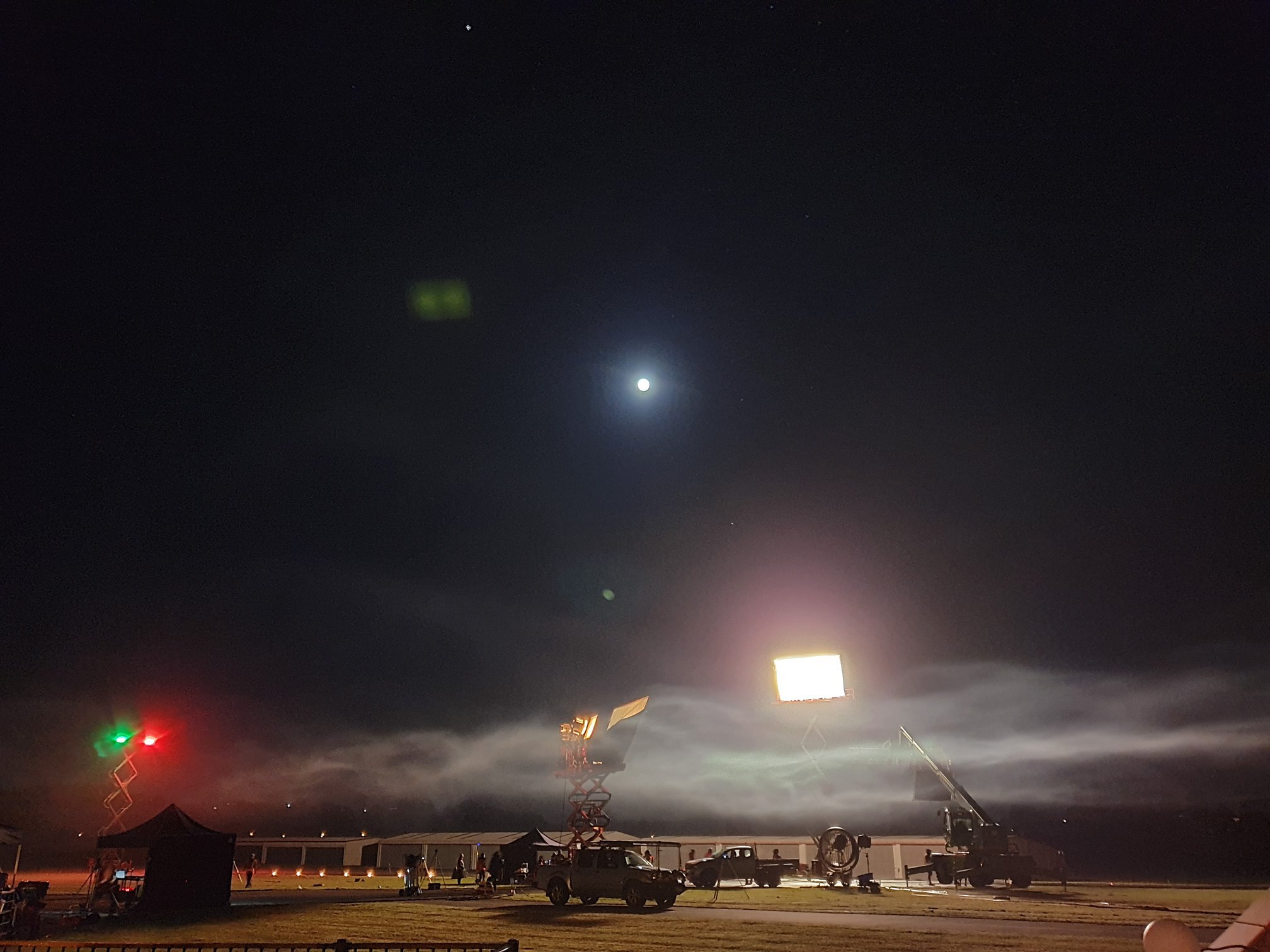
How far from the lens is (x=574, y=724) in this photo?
1783 inches

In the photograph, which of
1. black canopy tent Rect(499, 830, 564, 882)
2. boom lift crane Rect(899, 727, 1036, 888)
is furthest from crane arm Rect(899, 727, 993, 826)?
black canopy tent Rect(499, 830, 564, 882)

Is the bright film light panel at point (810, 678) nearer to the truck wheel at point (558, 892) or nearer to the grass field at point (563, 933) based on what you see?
the truck wheel at point (558, 892)

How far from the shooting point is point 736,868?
3672cm

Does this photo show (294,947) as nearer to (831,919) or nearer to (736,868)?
(831,919)

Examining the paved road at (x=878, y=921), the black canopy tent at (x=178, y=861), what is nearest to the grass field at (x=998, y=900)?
the paved road at (x=878, y=921)

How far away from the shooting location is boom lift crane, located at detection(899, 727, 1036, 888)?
36688mm

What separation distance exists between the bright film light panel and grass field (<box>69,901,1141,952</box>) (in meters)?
27.7

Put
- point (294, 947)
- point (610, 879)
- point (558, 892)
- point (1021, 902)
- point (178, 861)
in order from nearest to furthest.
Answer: point (294, 947) → point (610, 879) → point (178, 861) → point (558, 892) → point (1021, 902)

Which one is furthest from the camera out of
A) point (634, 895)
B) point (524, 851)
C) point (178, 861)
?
point (524, 851)

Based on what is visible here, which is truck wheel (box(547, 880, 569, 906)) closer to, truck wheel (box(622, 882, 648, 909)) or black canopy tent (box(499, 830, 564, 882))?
truck wheel (box(622, 882, 648, 909))

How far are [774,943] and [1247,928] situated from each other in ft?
38.5

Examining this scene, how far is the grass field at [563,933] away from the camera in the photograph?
14.8m

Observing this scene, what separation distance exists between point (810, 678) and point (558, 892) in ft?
88.7

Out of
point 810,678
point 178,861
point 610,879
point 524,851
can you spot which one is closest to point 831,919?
point 610,879
